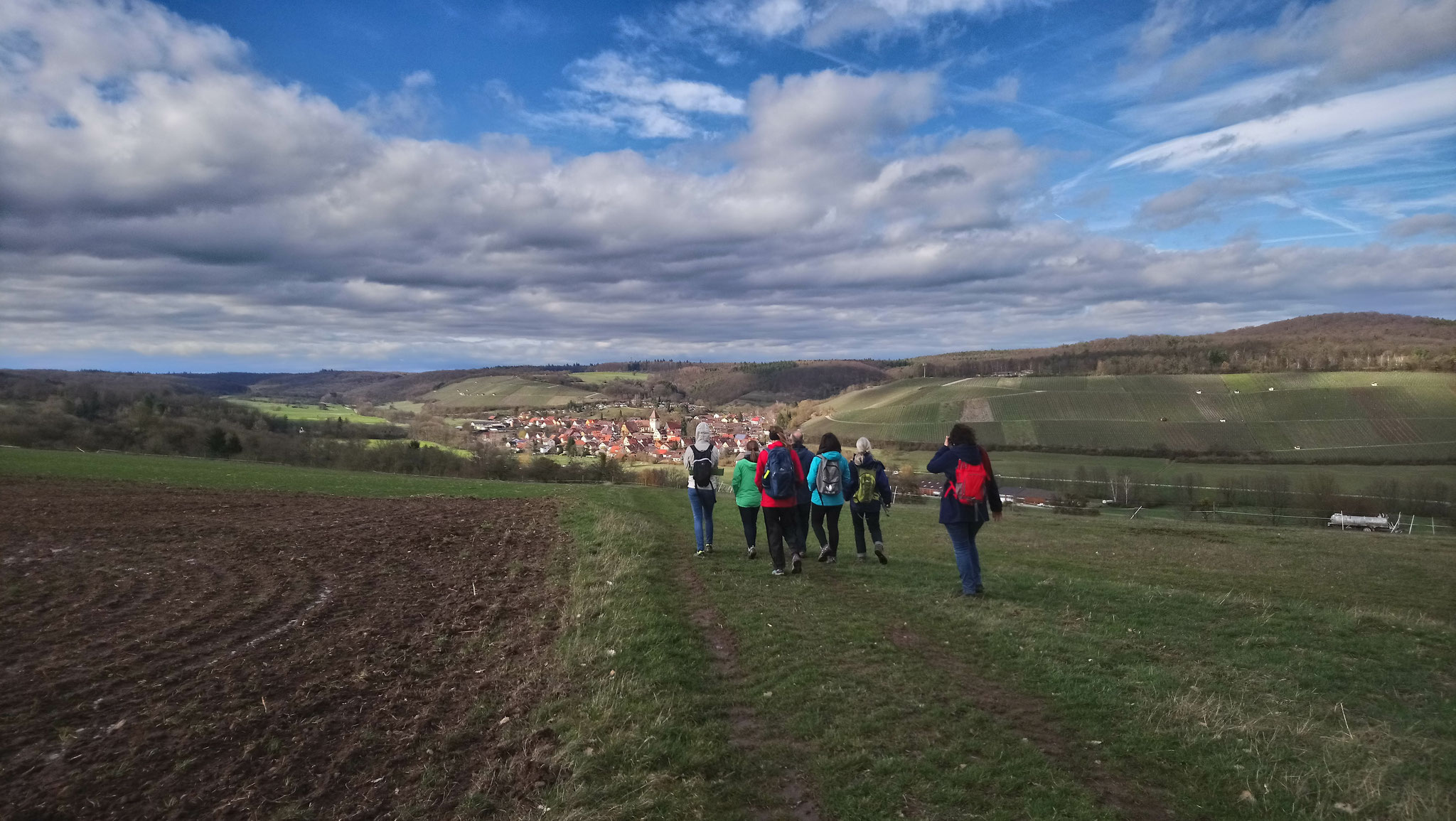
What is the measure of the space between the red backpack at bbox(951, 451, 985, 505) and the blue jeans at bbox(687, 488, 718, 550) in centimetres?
489

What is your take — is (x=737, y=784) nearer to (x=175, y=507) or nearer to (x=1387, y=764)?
(x=1387, y=764)

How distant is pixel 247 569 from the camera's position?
12719 millimetres

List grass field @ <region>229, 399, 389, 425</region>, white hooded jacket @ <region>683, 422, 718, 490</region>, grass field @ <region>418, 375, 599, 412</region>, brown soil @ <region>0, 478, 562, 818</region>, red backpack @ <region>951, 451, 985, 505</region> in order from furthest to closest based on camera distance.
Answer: grass field @ <region>418, 375, 599, 412</region> < grass field @ <region>229, 399, 389, 425</region> < white hooded jacket @ <region>683, 422, 718, 490</region> < red backpack @ <region>951, 451, 985, 505</region> < brown soil @ <region>0, 478, 562, 818</region>

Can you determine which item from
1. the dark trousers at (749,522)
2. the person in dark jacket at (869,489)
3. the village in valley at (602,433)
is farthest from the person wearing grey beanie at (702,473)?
the village in valley at (602,433)

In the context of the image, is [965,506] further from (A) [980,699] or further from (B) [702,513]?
(B) [702,513]

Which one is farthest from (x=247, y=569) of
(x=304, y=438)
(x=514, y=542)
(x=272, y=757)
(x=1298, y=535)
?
(x=304, y=438)

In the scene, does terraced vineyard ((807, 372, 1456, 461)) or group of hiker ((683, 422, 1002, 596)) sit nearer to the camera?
group of hiker ((683, 422, 1002, 596))

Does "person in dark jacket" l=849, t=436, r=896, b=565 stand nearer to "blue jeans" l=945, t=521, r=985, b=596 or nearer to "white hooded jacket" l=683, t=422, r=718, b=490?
"blue jeans" l=945, t=521, r=985, b=596

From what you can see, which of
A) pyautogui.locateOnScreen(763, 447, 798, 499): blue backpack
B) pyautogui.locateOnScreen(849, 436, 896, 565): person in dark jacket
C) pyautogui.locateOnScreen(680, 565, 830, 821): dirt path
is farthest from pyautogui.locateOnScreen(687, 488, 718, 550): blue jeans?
pyautogui.locateOnScreen(680, 565, 830, 821): dirt path

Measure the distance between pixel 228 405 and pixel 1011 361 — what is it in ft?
423

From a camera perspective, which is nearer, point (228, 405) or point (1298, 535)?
point (1298, 535)

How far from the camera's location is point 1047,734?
6379 mm

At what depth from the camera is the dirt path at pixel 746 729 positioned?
201 inches

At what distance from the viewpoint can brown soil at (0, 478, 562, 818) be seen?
5.40 meters
